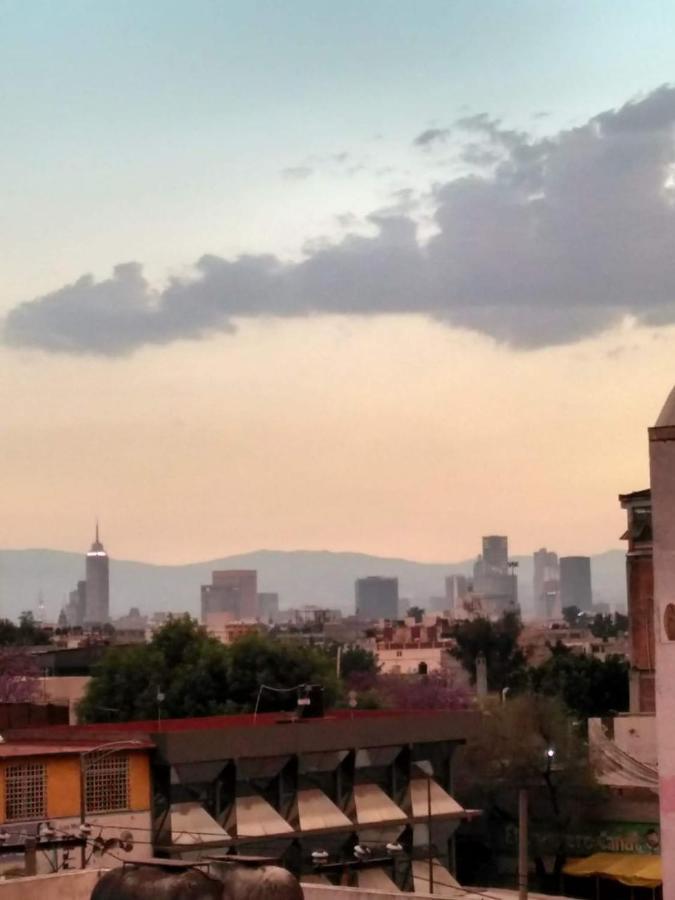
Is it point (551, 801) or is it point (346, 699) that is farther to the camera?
point (346, 699)

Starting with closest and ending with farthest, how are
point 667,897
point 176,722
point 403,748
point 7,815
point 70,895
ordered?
point 667,897
point 70,895
point 7,815
point 403,748
point 176,722

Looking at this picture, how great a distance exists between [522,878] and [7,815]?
9597 millimetres

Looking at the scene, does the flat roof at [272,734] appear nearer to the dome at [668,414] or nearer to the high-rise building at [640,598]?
the high-rise building at [640,598]

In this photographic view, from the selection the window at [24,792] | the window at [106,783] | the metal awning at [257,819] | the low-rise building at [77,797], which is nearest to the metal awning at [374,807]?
the metal awning at [257,819]

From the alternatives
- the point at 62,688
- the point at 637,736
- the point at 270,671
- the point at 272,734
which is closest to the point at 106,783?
the point at 272,734

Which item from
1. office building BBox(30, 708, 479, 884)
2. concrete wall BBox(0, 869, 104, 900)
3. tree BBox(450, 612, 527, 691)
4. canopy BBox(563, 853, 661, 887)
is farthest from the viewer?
tree BBox(450, 612, 527, 691)

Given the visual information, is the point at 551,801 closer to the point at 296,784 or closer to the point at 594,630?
the point at 296,784

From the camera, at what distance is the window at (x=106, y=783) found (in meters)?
30.7

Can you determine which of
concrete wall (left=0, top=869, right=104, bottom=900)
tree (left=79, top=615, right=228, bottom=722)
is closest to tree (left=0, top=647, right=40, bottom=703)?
tree (left=79, top=615, right=228, bottom=722)

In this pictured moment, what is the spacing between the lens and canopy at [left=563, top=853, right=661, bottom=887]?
3931 centimetres

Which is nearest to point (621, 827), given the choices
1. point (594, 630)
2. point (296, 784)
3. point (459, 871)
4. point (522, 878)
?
point (459, 871)

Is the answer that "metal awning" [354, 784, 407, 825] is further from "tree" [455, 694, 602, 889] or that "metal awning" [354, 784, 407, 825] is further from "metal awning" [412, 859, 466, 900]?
"tree" [455, 694, 602, 889]

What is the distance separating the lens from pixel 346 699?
6106 centimetres

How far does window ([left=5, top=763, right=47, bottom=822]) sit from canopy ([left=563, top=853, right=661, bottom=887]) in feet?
52.8
